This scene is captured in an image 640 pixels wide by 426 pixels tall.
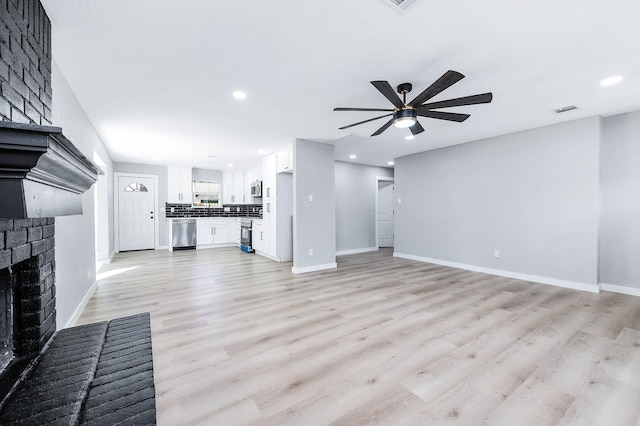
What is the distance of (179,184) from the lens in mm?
7605

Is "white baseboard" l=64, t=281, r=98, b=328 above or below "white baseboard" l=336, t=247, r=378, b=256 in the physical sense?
above

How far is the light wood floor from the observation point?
4.90 feet

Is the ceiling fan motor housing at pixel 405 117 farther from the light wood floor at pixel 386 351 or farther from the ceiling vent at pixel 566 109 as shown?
the ceiling vent at pixel 566 109

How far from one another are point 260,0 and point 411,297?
327 cm

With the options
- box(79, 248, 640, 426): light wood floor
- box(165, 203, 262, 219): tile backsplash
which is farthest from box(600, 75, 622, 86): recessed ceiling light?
box(165, 203, 262, 219): tile backsplash

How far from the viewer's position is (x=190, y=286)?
12.7 ft

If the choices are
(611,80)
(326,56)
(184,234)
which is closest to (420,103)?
(326,56)

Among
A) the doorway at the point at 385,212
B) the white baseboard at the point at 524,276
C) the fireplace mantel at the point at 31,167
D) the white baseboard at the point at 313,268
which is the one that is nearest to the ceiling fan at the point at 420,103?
the fireplace mantel at the point at 31,167

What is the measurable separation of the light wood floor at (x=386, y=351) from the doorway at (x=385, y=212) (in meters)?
3.74

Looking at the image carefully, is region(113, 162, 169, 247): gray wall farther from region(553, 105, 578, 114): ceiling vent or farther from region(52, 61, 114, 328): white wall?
region(553, 105, 578, 114): ceiling vent

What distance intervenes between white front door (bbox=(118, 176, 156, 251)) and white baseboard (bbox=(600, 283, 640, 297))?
358 inches

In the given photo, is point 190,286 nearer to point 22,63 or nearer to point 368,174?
point 22,63

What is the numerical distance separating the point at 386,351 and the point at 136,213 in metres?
7.33

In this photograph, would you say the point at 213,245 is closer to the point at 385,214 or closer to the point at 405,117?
the point at 385,214
